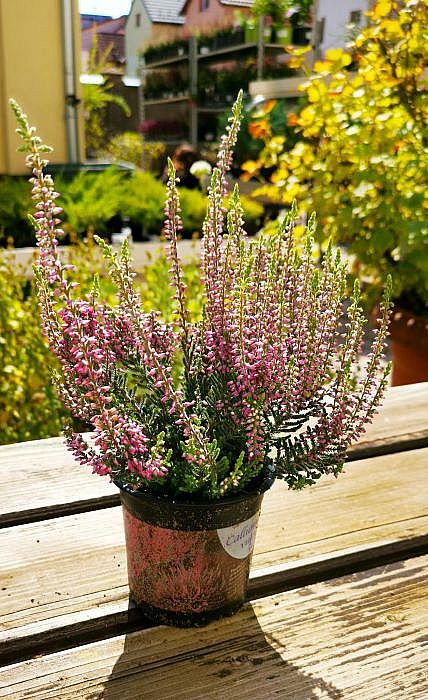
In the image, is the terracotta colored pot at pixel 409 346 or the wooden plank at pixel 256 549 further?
the terracotta colored pot at pixel 409 346

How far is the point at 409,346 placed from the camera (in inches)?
108

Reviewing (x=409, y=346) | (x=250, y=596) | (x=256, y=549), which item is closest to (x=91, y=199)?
(x=409, y=346)

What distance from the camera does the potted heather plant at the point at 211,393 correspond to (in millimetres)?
768

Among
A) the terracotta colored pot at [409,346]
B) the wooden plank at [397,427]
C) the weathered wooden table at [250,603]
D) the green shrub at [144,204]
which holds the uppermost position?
the weathered wooden table at [250,603]

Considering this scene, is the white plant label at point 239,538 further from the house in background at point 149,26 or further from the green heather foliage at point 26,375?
the house in background at point 149,26

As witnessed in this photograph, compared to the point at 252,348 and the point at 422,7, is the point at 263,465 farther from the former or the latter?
the point at 422,7

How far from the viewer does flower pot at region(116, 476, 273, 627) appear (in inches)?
32.1

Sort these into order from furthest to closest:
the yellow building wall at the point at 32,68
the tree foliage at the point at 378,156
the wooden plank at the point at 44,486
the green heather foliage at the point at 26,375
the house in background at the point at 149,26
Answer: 1. the house in background at the point at 149,26
2. the yellow building wall at the point at 32,68
3. the tree foliage at the point at 378,156
4. the green heather foliage at the point at 26,375
5. the wooden plank at the point at 44,486

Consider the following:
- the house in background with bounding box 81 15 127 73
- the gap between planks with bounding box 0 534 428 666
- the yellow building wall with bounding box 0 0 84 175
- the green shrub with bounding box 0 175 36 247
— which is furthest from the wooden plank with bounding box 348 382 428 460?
the house in background with bounding box 81 15 127 73

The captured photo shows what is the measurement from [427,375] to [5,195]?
11.5ft

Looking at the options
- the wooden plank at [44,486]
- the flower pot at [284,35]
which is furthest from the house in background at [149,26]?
the wooden plank at [44,486]

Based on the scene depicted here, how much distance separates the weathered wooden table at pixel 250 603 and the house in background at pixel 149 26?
15863mm

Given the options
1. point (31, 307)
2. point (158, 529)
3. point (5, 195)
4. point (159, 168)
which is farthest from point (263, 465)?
point (159, 168)

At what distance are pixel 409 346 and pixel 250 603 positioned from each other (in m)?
1.99
